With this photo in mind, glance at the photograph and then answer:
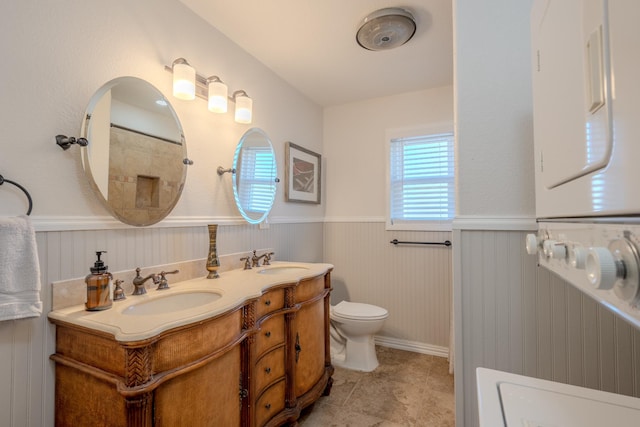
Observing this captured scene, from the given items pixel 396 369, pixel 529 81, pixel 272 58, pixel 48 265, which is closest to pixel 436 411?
pixel 396 369

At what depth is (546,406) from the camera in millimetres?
623

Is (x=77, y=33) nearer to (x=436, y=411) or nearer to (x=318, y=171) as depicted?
(x=318, y=171)

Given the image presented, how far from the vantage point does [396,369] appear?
232cm

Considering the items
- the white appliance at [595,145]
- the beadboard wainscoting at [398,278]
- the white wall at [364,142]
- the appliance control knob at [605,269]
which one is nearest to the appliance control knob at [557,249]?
the white appliance at [595,145]

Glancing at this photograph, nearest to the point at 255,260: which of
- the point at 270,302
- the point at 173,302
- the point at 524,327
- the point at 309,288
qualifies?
the point at 309,288

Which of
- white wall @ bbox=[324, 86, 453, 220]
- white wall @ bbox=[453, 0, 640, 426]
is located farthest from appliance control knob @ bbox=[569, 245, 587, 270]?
white wall @ bbox=[324, 86, 453, 220]

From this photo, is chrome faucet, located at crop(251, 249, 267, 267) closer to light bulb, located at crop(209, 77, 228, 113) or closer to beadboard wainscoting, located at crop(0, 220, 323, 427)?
beadboard wainscoting, located at crop(0, 220, 323, 427)

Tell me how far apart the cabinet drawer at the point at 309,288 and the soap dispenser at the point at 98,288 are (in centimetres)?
88

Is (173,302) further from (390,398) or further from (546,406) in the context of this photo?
(390,398)

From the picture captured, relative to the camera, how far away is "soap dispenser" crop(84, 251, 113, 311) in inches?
42.5

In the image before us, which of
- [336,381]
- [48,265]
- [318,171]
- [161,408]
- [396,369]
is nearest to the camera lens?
[161,408]

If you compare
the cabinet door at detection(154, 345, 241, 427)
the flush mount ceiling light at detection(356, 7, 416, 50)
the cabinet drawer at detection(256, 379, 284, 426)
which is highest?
the flush mount ceiling light at detection(356, 7, 416, 50)

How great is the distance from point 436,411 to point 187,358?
1643mm

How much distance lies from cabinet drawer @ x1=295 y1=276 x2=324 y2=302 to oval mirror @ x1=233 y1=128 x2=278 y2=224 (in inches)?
25.5
